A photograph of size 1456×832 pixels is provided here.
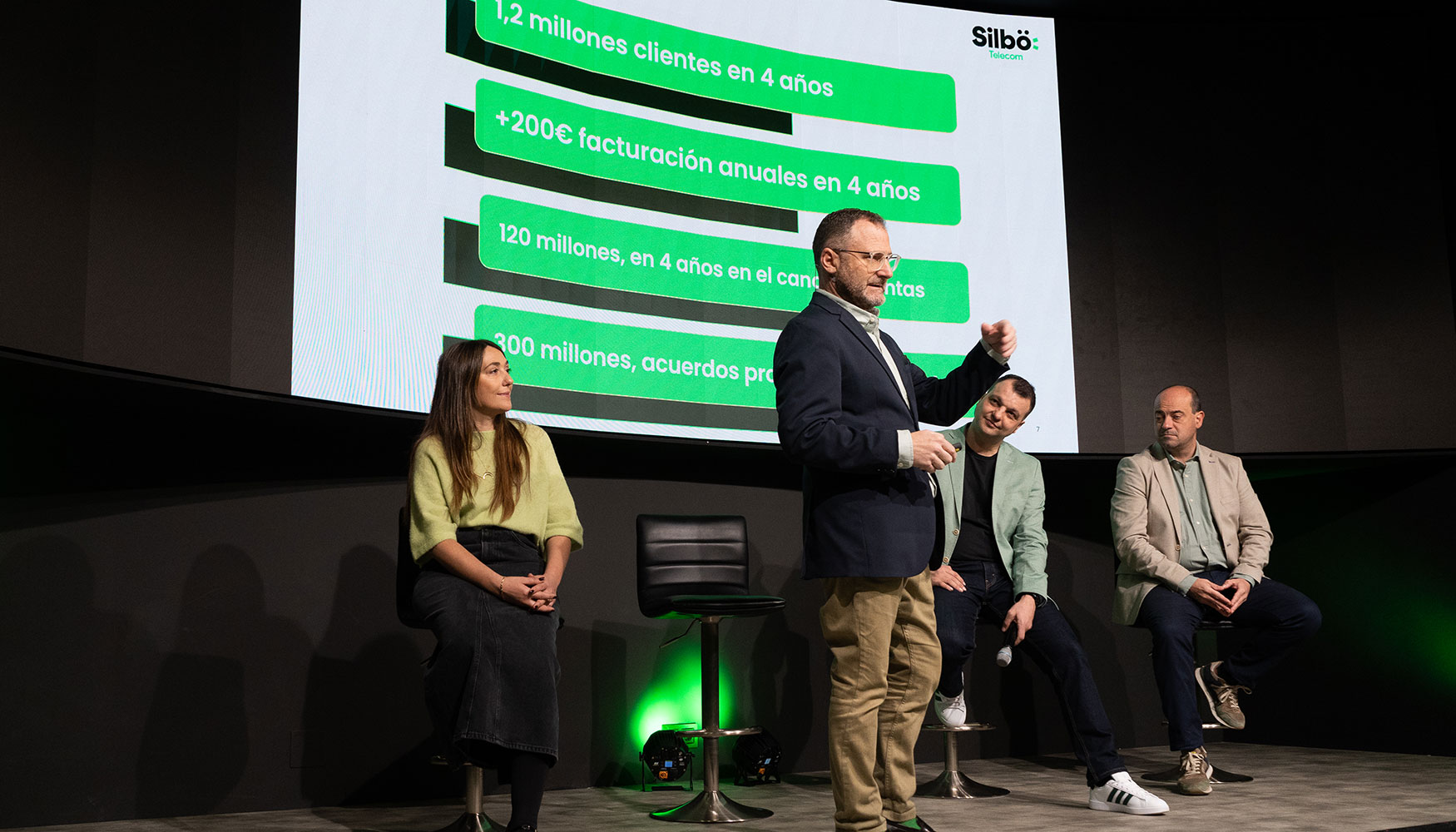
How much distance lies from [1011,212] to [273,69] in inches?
117

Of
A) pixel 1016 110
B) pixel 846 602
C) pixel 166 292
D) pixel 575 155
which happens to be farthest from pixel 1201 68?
pixel 166 292

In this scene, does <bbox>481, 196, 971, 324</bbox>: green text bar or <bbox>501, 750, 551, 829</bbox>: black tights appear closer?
<bbox>501, 750, 551, 829</bbox>: black tights

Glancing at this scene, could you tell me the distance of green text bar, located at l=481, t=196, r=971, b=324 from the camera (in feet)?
12.8

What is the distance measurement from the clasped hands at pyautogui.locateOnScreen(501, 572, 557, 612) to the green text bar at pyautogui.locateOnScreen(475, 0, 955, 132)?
203cm

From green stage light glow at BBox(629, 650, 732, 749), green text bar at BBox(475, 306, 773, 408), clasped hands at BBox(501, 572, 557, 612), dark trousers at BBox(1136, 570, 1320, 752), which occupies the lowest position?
green stage light glow at BBox(629, 650, 732, 749)

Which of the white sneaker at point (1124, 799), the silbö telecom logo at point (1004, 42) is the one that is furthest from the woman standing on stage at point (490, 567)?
the silbö telecom logo at point (1004, 42)

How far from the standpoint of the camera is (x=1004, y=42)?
508 cm

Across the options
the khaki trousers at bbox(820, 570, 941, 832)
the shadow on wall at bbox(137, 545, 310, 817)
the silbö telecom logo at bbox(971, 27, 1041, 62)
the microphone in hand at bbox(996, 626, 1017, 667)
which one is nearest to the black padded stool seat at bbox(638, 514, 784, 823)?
the microphone in hand at bbox(996, 626, 1017, 667)

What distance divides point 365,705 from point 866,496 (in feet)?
7.21

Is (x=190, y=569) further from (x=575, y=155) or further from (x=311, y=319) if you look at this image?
(x=575, y=155)

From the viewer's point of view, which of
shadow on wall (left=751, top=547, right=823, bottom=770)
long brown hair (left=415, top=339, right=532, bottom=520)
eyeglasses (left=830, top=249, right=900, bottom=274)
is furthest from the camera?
shadow on wall (left=751, top=547, right=823, bottom=770)

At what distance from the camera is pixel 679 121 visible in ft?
14.1

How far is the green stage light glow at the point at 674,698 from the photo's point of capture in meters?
4.34

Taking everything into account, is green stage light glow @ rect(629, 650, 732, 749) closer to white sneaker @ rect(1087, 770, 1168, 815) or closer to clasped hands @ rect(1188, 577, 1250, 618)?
white sneaker @ rect(1087, 770, 1168, 815)
